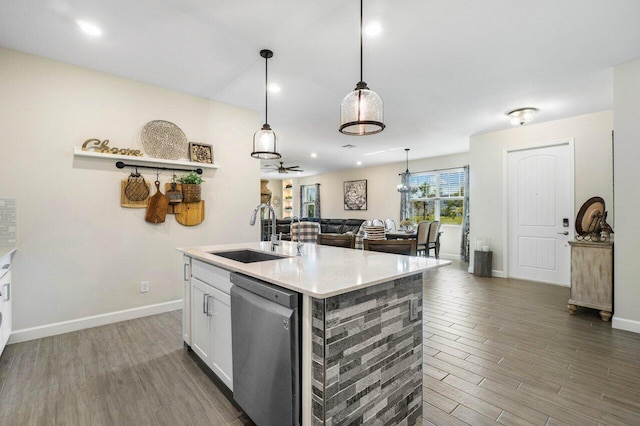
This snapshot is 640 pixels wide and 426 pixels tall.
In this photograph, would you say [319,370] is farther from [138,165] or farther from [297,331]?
[138,165]

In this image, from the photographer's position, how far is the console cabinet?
322 cm

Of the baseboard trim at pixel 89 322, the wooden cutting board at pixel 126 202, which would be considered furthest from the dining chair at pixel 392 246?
the wooden cutting board at pixel 126 202

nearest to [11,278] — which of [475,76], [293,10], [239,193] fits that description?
[239,193]

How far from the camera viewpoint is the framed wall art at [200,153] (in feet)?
12.2

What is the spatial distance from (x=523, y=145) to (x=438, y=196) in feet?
10.0

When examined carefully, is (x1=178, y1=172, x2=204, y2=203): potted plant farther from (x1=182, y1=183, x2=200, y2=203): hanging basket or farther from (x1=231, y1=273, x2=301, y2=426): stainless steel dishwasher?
(x1=231, y1=273, x2=301, y2=426): stainless steel dishwasher

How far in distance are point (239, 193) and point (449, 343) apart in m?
3.14

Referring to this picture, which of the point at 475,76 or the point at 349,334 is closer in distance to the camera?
the point at 349,334

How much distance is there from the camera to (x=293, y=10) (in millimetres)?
2176

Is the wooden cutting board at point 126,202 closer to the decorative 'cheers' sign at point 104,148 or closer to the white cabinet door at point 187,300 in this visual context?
the decorative 'cheers' sign at point 104,148

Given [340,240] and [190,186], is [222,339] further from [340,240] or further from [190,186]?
[190,186]

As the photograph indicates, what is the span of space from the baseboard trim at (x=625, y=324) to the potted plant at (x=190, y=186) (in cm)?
477

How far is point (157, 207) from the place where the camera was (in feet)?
11.3

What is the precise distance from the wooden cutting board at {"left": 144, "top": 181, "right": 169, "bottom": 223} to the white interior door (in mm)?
5455
